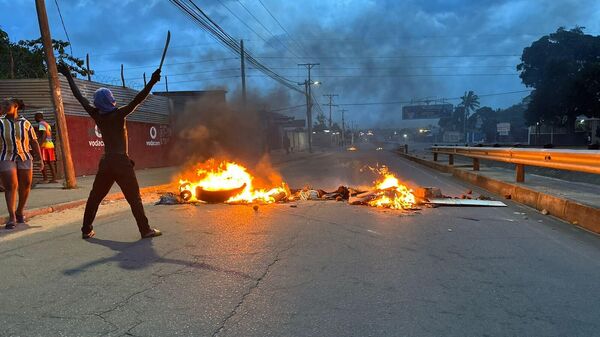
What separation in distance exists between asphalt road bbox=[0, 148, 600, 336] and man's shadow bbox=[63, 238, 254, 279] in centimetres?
2

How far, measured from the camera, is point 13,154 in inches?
247

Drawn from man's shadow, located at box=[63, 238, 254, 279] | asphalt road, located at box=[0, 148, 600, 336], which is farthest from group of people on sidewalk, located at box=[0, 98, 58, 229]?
man's shadow, located at box=[63, 238, 254, 279]

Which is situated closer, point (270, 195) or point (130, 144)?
point (270, 195)

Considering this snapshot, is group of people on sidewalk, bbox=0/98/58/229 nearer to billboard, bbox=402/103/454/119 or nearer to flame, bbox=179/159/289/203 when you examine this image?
flame, bbox=179/159/289/203

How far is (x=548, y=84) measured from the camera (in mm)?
43281

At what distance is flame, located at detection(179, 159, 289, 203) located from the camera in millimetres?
8773

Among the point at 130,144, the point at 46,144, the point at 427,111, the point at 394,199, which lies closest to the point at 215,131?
the point at 130,144

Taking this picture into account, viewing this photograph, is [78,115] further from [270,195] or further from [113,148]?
[113,148]

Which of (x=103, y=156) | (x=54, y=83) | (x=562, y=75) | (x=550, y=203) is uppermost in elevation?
(x=562, y=75)

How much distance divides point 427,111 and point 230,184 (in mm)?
85253

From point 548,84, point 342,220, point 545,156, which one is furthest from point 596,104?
point 342,220

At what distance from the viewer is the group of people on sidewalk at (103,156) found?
18.0ft

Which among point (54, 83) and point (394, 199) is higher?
point (54, 83)

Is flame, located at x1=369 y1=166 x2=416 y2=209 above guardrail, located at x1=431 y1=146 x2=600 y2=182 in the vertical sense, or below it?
below
